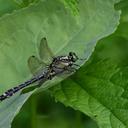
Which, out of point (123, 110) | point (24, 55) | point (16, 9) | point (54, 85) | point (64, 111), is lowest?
point (64, 111)

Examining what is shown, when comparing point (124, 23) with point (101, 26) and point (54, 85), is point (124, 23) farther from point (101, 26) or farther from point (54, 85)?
point (54, 85)

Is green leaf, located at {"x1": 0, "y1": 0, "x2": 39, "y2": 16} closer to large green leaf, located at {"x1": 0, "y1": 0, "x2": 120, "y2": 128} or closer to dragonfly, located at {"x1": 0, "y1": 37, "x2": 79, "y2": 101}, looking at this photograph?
large green leaf, located at {"x1": 0, "y1": 0, "x2": 120, "y2": 128}

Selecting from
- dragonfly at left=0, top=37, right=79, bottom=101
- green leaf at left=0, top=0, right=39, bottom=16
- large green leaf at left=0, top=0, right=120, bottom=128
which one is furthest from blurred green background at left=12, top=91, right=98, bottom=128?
A: large green leaf at left=0, top=0, right=120, bottom=128

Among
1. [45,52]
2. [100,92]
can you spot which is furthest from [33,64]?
[100,92]

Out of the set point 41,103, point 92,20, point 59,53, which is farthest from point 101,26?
point 41,103

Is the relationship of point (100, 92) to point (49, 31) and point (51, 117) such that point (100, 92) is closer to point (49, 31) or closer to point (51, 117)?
point (49, 31)

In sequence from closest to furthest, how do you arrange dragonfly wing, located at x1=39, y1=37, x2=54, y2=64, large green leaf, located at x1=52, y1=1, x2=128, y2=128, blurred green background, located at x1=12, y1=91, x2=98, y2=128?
large green leaf, located at x1=52, y1=1, x2=128, y2=128, dragonfly wing, located at x1=39, y1=37, x2=54, y2=64, blurred green background, located at x1=12, y1=91, x2=98, y2=128

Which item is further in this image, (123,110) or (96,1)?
(96,1)

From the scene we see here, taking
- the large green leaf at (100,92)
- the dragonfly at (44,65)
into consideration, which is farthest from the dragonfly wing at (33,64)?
the large green leaf at (100,92)
